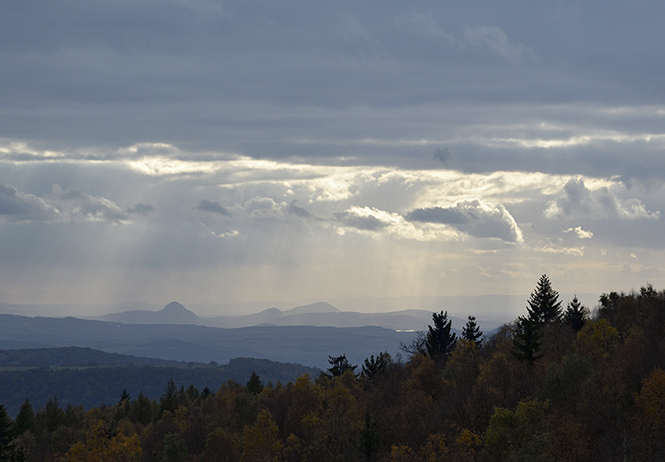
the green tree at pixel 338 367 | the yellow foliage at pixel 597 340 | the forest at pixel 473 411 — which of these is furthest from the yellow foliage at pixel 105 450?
the yellow foliage at pixel 597 340

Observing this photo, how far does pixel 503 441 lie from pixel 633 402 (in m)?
16.5

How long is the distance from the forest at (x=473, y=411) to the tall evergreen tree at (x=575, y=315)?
397mm

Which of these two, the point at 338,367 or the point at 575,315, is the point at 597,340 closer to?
the point at 575,315

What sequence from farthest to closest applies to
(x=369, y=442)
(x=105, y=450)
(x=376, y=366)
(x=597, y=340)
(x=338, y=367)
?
(x=338, y=367) < (x=376, y=366) < (x=597, y=340) < (x=105, y=450) < (x=369, y=442)

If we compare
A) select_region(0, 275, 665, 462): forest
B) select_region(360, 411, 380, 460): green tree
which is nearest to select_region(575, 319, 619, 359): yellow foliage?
select_region(0, 275, 665, 462): forest

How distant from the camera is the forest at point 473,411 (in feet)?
218

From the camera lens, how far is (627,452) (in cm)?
5900

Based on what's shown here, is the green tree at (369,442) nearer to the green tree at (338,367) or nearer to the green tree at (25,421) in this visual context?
the green tree at (338,367)

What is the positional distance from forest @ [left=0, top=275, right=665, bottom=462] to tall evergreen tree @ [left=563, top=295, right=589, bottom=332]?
15.6 inches

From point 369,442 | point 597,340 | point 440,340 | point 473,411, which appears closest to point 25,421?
point 440,340

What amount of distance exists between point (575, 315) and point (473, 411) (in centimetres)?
5323

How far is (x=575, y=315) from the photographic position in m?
126

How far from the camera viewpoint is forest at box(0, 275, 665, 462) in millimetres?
66438

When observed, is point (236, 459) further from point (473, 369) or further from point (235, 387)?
point (235, 387)
